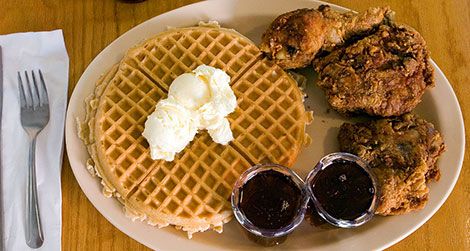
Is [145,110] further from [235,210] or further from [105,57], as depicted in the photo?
[235,210]

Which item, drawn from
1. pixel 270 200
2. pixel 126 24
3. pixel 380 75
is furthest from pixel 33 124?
pixel 380 75

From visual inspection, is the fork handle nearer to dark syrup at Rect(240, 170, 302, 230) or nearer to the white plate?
the white plate

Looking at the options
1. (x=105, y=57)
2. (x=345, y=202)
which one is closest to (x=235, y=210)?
(x=345, y=202)

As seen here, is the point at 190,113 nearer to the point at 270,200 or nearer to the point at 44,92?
the point at 270,200

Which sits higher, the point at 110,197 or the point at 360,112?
the point at 360,112

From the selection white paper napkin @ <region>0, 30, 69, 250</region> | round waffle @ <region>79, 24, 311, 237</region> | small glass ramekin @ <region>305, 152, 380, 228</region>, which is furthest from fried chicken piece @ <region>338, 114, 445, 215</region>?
white paper napkin @ <region>0, 30, 69, 250</region>
